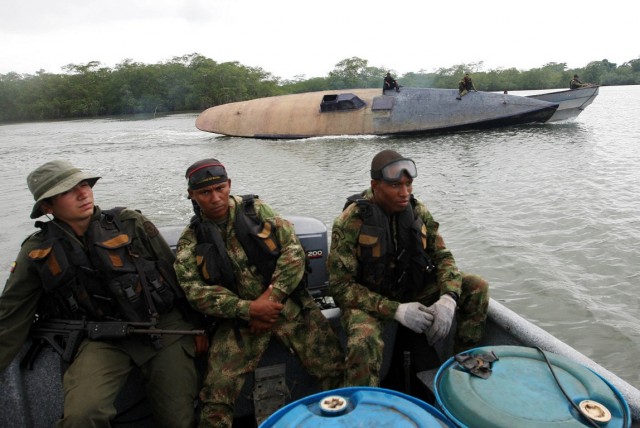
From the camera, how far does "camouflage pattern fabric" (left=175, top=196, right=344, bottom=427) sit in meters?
2.86

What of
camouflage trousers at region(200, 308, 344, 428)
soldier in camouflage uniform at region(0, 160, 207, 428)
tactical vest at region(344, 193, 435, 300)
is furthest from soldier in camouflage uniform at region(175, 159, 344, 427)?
tactical vest at region(344, 193, 435, 300)

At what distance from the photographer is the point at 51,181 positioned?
2.82m

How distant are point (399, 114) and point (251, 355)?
2089 centimetres

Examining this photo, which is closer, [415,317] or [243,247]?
[415,317]

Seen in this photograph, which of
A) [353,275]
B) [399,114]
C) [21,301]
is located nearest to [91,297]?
[21,301]

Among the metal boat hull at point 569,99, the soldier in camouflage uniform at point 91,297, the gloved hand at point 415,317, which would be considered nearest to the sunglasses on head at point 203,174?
the soldier in camouflage uniform at point 91,297

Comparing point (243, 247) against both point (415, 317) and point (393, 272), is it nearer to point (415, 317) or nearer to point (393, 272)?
point (393, 272)

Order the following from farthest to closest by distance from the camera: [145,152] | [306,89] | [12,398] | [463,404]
Answer: [306,89]
[145,152]
[12,398]
[463,404]

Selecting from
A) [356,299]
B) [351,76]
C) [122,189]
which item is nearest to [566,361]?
[356,299]

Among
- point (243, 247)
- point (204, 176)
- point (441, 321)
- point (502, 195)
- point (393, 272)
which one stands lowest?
point (502, 195)

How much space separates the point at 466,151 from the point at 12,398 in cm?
1752

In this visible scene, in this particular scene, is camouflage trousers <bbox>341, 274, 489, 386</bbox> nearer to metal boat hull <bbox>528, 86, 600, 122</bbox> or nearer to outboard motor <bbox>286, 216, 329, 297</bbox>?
outboard motor <bbox>286, 216, 329, 297</bbox>

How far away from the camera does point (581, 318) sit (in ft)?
19.6

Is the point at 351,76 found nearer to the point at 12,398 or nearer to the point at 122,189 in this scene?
the point at 122,189
